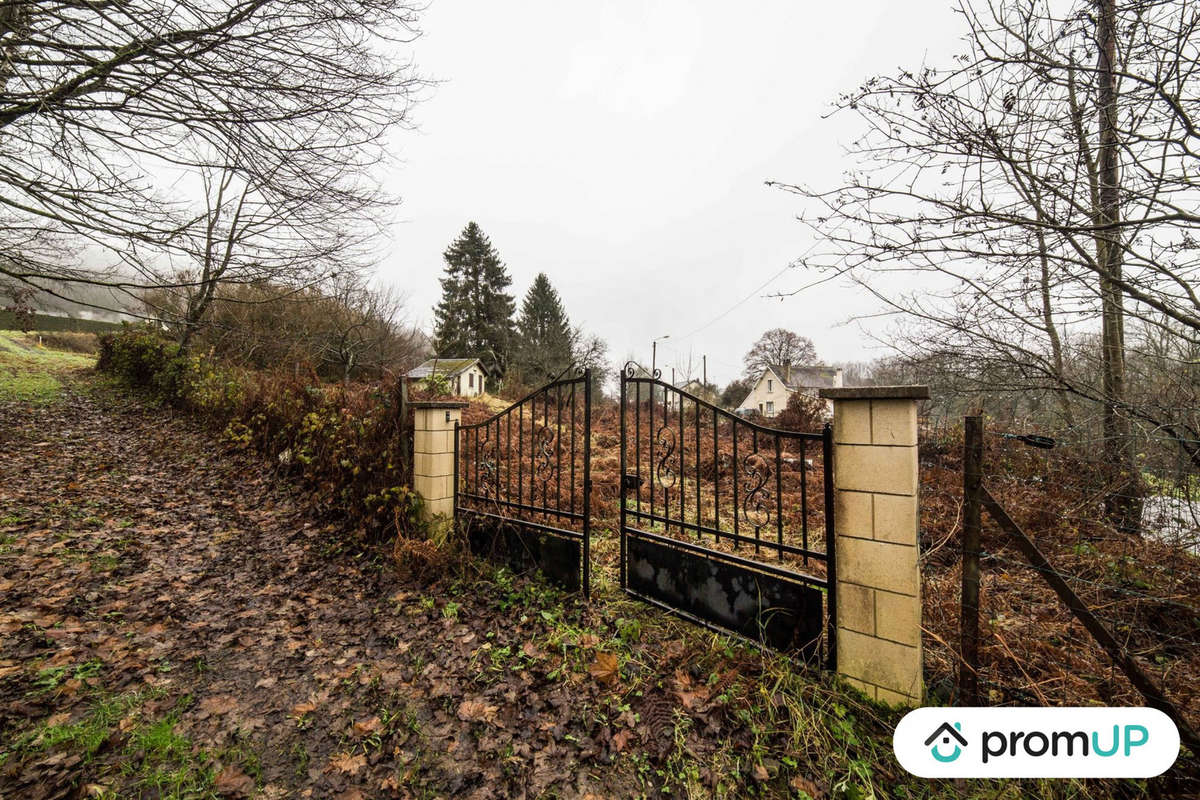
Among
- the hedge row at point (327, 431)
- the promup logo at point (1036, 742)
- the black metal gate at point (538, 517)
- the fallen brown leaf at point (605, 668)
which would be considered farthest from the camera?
the hedge row at point (327, 431)

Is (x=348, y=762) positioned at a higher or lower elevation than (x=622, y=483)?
lower

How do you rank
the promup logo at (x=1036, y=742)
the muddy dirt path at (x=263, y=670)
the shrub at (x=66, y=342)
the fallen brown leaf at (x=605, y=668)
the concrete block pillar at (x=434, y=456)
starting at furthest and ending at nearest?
the shrub at (x=66, y=342)
the concrete block pillar at (x=434, y=456)
the fallen brown leaf at (x=605, y=668)
the muddy dirt path at (x=263, y=670)
the promup logo at (x=1036, y=742)

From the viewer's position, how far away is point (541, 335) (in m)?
29.7

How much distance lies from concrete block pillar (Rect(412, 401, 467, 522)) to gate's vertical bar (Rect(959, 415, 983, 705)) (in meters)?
3.54

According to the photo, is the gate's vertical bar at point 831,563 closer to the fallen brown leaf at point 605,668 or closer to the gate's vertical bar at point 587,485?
the fallen brown leaf at point 605,668

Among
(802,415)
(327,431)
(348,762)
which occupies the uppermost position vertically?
(802,415)

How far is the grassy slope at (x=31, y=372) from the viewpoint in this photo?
27.6 ft

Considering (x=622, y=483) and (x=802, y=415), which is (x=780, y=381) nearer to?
(x=802, y=415)

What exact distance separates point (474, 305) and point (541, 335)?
4.87m

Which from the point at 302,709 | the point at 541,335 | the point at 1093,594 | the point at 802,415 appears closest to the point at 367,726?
the point at 302,709

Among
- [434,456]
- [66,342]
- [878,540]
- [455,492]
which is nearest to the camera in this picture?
[878,540]

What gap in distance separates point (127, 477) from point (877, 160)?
27.6 feet

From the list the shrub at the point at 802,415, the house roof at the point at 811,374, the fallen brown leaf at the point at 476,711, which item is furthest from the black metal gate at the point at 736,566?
the house roof at the point at 811,374

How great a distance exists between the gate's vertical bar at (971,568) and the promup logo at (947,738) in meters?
0.17
